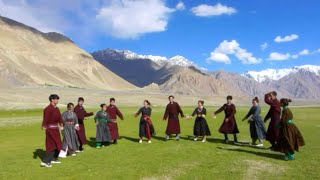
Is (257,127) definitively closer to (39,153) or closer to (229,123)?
(229,123)

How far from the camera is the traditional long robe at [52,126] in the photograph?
657 inches

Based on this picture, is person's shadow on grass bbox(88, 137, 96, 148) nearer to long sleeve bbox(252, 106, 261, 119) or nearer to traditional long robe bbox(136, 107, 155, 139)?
traditional long robe bbox(136, 107, 155, 139)

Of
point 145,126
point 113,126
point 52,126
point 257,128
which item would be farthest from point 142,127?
point 52,126

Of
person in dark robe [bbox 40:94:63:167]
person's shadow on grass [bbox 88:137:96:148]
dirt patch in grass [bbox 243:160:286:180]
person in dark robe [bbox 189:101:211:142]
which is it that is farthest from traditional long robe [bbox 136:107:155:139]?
dirt patch in grass [bbox 243:160:286:180]

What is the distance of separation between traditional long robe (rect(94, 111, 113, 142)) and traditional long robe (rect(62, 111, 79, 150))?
7.32 ft

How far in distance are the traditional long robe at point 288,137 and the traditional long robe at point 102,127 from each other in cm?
871

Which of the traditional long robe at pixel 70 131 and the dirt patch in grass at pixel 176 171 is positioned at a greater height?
the traditional long robe at pixel 70 131

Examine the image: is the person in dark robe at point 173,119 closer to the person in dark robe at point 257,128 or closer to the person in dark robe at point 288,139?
the person in dark robe at point 257,128

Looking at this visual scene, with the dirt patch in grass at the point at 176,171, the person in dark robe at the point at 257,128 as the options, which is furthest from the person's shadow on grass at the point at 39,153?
the person in dark robe at the point at 257,128

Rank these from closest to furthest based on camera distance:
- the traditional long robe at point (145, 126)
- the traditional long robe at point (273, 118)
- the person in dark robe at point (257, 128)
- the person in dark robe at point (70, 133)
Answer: the person in dark robe at point (70, 133), the traditional long robe at point (273, 118), the person in dark robe at point (257, 128), the traditional long robe at point (145, 126)

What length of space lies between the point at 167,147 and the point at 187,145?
45.4 inches

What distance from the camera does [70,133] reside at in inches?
760

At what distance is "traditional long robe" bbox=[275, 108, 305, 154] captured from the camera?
55.2 feet

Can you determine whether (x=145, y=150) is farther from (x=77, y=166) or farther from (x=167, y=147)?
(x=77, y=166)
